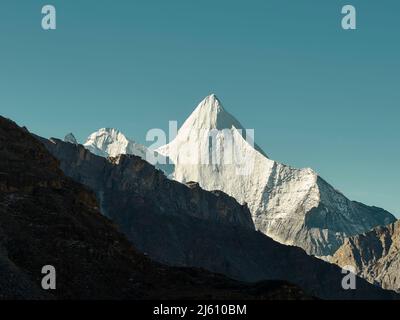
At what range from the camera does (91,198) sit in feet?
370

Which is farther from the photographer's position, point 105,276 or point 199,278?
point 199,278

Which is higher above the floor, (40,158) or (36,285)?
(40,158)

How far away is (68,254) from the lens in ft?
268

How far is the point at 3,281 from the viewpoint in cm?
6250

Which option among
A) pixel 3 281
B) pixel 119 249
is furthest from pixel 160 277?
pixel 3 281

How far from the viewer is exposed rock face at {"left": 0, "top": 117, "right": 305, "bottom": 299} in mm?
75188

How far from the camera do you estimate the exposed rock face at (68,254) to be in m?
75.2

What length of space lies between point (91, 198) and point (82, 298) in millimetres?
40467
